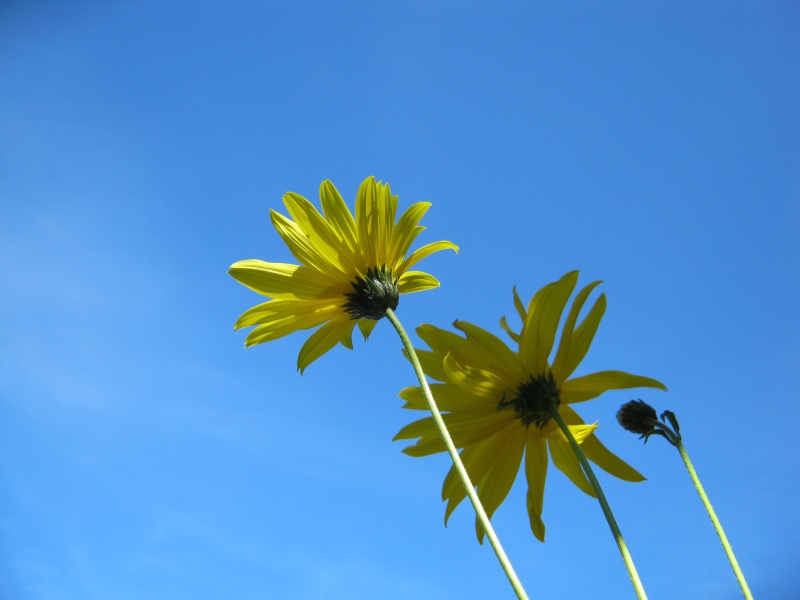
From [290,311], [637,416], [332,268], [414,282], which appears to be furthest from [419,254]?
[637,416]

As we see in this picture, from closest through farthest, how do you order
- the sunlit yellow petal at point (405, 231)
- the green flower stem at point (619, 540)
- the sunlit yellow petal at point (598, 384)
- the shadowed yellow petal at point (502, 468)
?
the green flower stem at point (619, 540), the sunlit yellow petal at point (598, 384), the shadowed yellow petal at point (502, 468), the sunlit yellow petal at point (405, 231)

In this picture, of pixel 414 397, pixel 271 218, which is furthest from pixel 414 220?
pixel 414 397

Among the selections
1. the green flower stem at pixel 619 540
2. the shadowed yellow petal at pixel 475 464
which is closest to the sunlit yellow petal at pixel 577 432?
the shadowed yellow petal at pixel 475 464

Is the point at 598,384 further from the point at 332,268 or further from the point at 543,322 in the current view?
the point at 332,268

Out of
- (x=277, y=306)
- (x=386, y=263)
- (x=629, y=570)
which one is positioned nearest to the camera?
(x=629, y=570)

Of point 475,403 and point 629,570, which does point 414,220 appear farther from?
point 629,570

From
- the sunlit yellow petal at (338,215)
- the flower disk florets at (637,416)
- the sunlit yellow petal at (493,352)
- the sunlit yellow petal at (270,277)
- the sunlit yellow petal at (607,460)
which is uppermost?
the sunlit yellow petal at (338,215)

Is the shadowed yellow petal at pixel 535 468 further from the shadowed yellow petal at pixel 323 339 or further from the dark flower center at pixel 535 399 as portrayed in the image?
the shadowed yellow petal at pixel 323 339

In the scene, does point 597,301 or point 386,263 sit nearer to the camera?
point 597,301

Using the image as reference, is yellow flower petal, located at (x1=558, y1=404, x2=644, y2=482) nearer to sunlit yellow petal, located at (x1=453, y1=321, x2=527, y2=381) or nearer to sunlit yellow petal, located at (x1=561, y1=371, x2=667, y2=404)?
sunlit yellow petal, located at (x1=561, y1=371, x2=667, y2=404)

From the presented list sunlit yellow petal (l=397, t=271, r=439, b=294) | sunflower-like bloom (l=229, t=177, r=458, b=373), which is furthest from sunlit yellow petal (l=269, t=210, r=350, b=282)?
sunlit yellow petal (l=397, t=271, r=439, b=294)
